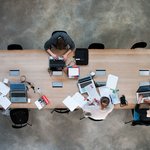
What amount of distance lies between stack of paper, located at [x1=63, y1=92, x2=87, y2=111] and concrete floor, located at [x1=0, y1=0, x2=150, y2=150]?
985 mm

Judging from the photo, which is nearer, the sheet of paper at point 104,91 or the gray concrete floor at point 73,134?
the sheet of paper at point 104,91

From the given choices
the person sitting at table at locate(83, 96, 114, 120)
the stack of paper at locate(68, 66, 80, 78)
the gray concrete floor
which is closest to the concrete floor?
the gray concrete floor

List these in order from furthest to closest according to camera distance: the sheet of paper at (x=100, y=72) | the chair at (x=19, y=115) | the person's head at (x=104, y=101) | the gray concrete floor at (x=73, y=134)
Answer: the gray concrete floor at (x=73, y=134) → the chair at (x=19, y=115) → the sheet of paper at (x=100, y=72) → the person's head at (x=104, y=101)

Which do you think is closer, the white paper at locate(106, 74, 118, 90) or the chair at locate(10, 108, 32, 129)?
the white paper at locate(106, 74, 118, 90)

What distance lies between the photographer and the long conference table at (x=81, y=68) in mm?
5379

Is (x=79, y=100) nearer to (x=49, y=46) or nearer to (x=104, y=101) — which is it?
(x=104, y=101)

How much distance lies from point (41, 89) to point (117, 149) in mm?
1997

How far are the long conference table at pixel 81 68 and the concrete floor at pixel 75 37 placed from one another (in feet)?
3.45

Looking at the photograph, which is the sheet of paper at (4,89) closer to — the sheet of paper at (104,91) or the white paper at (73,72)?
the white paper at (73,72)

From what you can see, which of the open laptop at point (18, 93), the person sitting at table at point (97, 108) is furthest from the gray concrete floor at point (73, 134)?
the open laptop at point (18, 93)

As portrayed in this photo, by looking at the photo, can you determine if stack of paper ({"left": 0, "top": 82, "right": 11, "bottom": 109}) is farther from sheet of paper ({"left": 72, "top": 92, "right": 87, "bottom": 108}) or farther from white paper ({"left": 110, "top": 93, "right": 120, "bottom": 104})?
white paper ({"left": 110, "top": 93, "right": 120, "bottom": 104})

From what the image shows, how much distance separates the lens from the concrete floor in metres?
6.24

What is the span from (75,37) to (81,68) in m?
1.43

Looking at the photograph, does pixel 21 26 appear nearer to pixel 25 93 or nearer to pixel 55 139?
pixel 25 93
